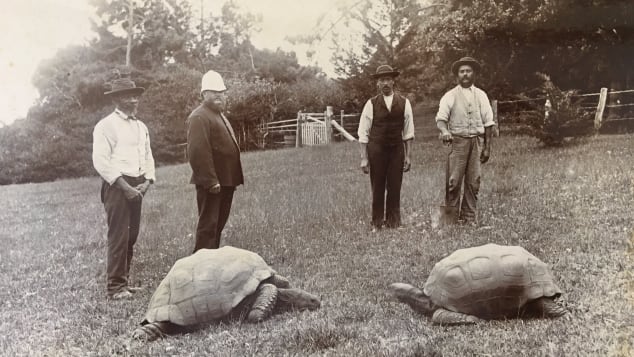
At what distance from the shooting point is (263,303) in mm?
4816

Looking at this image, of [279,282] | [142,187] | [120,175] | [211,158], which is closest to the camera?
[279,282]

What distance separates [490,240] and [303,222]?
252 cm

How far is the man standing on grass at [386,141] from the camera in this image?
289 inches

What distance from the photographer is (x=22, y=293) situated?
6277mm

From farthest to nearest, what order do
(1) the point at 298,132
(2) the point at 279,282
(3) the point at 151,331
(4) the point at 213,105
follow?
1. (1) the point at 298,132
2. (4) the point at 213,105
3. (2) the point at 279,282
4. (3) the point at 151,331

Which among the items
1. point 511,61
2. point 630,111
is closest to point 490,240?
point 630,111

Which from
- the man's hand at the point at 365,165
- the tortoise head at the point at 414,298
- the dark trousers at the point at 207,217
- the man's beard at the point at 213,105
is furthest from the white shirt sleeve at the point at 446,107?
the tortoise head at the point at 414,298

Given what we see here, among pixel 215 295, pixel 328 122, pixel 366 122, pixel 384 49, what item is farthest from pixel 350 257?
pixel 328 122

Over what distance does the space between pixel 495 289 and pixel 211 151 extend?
3.06m

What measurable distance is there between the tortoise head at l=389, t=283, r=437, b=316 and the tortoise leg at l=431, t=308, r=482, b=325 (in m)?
0.18

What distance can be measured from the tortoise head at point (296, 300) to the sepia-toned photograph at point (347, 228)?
0.02 metres

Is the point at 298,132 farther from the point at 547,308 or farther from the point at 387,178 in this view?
the point at 547,308

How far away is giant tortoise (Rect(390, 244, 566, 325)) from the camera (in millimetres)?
4371

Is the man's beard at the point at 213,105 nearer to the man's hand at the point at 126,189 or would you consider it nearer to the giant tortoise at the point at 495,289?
the man's hand at the point at 126,189
